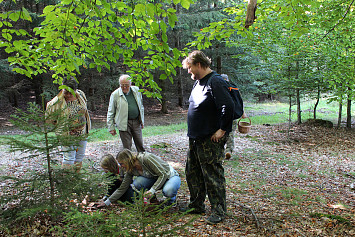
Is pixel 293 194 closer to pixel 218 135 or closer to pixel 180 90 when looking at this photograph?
pixel 218 135

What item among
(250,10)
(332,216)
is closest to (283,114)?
(332,216)

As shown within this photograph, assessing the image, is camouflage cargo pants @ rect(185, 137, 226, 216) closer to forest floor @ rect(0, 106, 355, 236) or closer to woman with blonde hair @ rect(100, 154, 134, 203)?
forest floor @ rect(0, 106, 355, 236)

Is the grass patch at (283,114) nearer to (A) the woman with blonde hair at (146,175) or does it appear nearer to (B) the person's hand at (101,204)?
(A) the woman with blonde hair at (146,175)

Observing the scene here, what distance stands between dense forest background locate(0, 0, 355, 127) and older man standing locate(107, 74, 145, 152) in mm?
563

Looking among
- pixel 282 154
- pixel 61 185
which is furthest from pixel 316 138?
pixel 61 185

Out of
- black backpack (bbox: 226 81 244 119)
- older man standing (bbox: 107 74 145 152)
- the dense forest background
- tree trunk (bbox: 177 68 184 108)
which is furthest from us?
tree trunk (bbox: 177 68 184 108)

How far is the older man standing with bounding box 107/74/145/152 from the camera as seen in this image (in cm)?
491

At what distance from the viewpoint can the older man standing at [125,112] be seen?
193 inches

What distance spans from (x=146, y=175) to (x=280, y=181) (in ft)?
11.0

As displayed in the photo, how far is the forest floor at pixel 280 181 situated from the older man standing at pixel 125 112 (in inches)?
58.8

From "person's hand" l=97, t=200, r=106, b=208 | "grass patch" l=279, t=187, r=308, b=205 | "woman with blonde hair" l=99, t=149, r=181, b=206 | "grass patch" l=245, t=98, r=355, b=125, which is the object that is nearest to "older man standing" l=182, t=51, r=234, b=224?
"woman with blonde hair" l=99, t=149, r=181, b=206

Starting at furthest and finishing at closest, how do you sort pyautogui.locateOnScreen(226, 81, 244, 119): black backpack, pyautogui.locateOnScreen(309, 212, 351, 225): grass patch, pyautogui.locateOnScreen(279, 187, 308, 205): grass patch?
pyautogui.locateOnScreen(279, 187, 308, 205): grass patch → pyautogui.locateOnScreen(309, 212, 351, 225): grass patch → pyautogui.locateOnScreen(226, 81, 244, 119): black backpack

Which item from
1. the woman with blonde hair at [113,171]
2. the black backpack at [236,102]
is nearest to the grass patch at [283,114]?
the black backpack at [236,102]

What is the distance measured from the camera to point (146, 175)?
358cm
